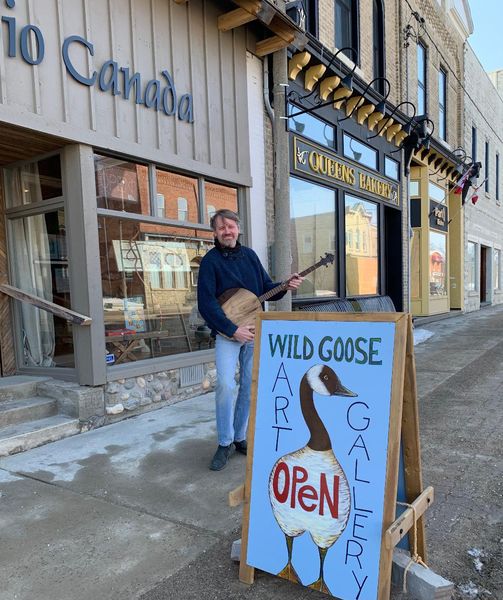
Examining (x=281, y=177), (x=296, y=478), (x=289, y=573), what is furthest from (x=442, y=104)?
(x=289, y=573)

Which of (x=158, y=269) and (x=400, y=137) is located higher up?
(x=400, y=137)

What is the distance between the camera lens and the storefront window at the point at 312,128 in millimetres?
7128

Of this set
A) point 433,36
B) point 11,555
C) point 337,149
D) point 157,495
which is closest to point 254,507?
point 157,495

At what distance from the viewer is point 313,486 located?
6.64 ft

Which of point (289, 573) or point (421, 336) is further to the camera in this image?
point (421, 336)

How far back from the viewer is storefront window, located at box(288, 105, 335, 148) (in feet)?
23.4

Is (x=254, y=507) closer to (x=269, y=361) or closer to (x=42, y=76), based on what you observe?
(x=269, y=361)

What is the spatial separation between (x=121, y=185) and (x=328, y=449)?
384cm

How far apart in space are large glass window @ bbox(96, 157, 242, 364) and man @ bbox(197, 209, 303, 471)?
5.93ft

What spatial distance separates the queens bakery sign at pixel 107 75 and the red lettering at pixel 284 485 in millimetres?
3815

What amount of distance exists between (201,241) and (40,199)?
192 cm

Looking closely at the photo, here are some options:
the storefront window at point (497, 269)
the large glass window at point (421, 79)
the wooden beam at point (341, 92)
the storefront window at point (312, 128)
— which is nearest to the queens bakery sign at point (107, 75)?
the storefront window at point (312, 128)

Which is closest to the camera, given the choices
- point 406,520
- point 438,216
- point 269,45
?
point 406,520

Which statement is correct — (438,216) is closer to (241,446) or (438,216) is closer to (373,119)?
(373,119)
